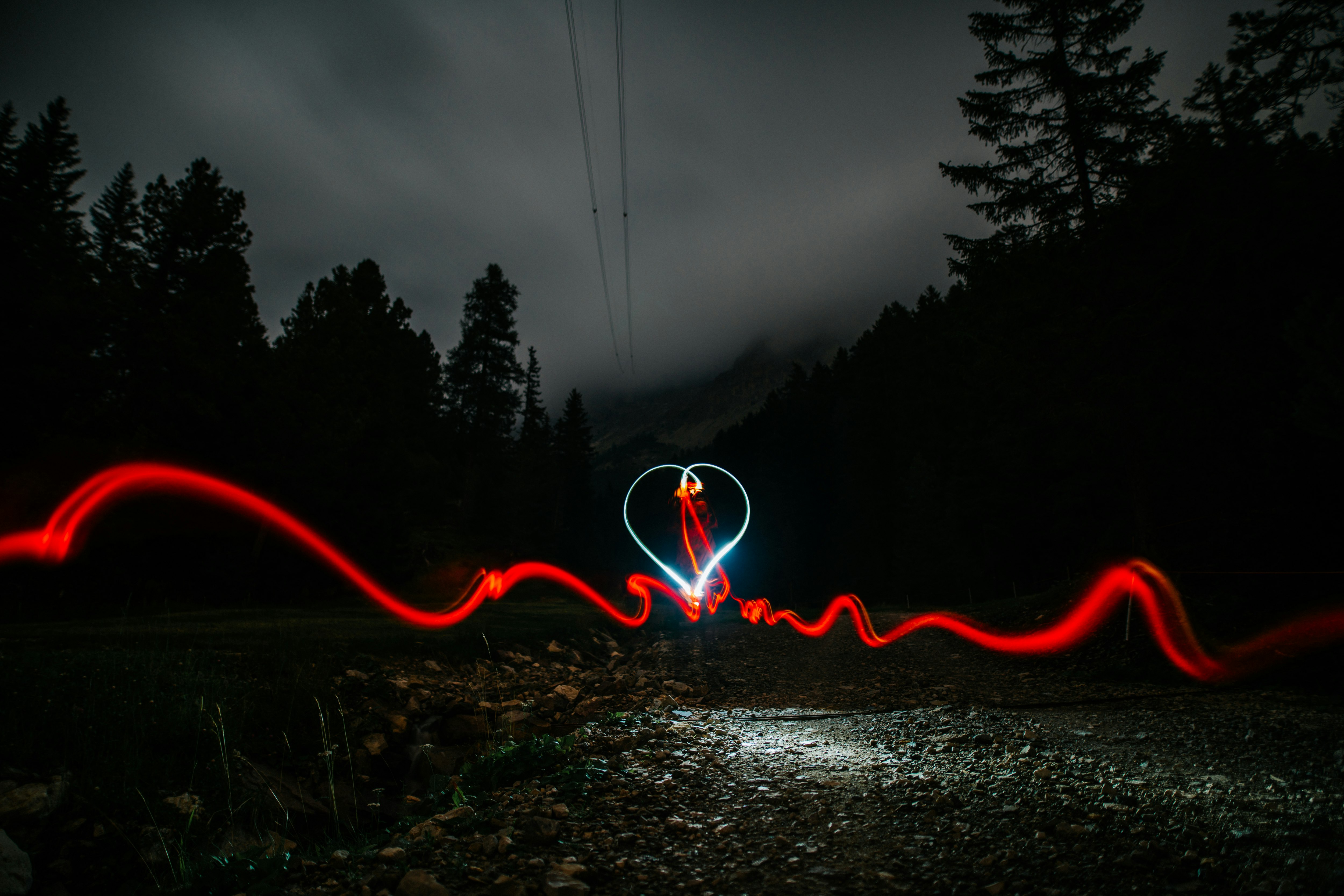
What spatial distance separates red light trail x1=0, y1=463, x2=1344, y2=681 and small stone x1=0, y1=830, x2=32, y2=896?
981 centimetres

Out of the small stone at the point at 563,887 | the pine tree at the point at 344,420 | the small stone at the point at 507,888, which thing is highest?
the pine tree at the point at 344,420

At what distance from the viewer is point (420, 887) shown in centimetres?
323

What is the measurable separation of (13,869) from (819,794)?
616 cm

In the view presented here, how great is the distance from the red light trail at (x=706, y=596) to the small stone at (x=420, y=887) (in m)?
11.1

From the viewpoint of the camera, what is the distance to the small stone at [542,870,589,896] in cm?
320

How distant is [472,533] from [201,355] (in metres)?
25.0

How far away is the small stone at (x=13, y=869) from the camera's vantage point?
3896mm

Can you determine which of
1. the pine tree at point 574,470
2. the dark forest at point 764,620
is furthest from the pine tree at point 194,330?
the pine tree at point 574,470

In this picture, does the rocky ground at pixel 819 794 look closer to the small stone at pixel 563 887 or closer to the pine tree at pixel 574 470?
the small stone at pixel 563 887

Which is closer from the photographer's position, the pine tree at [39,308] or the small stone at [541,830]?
the small stone at [541,830]

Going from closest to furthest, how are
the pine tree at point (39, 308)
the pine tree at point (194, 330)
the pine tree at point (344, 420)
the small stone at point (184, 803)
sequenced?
the small stone at point (184, 803), the pine tree at point (39, 308), the pine tree at point (194, 330), the pine tree at point (344, 420)

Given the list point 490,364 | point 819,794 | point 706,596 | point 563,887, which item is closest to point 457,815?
point 563,887

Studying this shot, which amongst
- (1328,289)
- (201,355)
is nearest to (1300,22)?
(1328,289)

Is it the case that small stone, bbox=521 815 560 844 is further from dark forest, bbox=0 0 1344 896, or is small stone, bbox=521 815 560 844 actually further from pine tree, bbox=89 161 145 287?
pine tree, bbox=89 161 145 287
